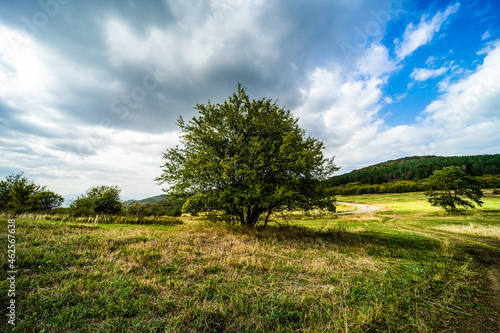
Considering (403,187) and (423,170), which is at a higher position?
(423,170)

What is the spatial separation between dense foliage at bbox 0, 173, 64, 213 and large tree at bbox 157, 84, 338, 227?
27.3m

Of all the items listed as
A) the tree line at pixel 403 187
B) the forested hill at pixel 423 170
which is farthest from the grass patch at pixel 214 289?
the forested hill at pixel 423 170

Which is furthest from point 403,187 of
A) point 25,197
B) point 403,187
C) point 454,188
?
point 25,197

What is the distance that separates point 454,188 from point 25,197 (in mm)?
83429

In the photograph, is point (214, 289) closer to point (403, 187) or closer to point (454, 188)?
point (454, 188)

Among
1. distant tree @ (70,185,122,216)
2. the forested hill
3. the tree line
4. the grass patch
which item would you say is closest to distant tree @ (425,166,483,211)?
the tree line

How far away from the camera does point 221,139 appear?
1419 cm

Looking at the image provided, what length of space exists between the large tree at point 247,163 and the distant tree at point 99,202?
2203 cm

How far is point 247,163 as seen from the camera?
13133 millimetres

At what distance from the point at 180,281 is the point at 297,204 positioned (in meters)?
10.4

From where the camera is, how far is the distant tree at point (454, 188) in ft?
132

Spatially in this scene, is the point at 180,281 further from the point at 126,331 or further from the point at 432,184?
the point at 432,184

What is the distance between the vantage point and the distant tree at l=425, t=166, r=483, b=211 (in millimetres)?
40259

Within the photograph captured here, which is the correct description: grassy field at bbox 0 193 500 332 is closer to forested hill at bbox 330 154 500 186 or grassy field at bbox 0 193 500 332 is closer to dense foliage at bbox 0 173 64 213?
dense foliage at bbox 0 173 64 213
